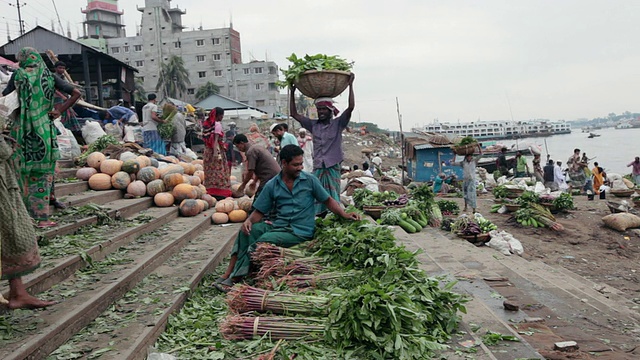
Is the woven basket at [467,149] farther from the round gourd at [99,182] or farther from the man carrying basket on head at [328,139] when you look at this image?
the round gourd at [99,182]

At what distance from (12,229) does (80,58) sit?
19.0 metres

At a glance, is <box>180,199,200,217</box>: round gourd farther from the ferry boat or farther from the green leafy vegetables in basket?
the ferry boat

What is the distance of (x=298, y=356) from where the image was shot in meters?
3.15

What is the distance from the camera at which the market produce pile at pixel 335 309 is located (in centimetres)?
315

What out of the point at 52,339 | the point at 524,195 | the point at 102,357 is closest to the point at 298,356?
the point at 102,357

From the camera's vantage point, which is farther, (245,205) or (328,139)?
(245,205)

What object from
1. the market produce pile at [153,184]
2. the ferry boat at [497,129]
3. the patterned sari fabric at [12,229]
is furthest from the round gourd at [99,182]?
the ferry boat at [497,129]

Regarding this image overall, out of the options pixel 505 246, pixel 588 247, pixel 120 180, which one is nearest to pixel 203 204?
pixel 120 180

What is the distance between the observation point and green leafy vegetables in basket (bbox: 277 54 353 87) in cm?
657

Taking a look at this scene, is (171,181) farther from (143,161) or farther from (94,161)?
(94,161)

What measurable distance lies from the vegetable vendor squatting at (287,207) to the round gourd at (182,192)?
3.90 meters

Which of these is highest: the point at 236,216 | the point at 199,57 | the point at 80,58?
the point at 199,57

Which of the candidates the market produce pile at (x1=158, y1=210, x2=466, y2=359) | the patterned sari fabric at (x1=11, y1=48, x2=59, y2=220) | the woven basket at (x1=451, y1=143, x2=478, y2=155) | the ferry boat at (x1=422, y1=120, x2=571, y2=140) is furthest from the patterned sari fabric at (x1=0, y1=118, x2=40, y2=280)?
the ferry boat at (x1=422, y1=120, x2=571, y2=140)

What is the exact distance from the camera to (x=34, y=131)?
504 centimetres
